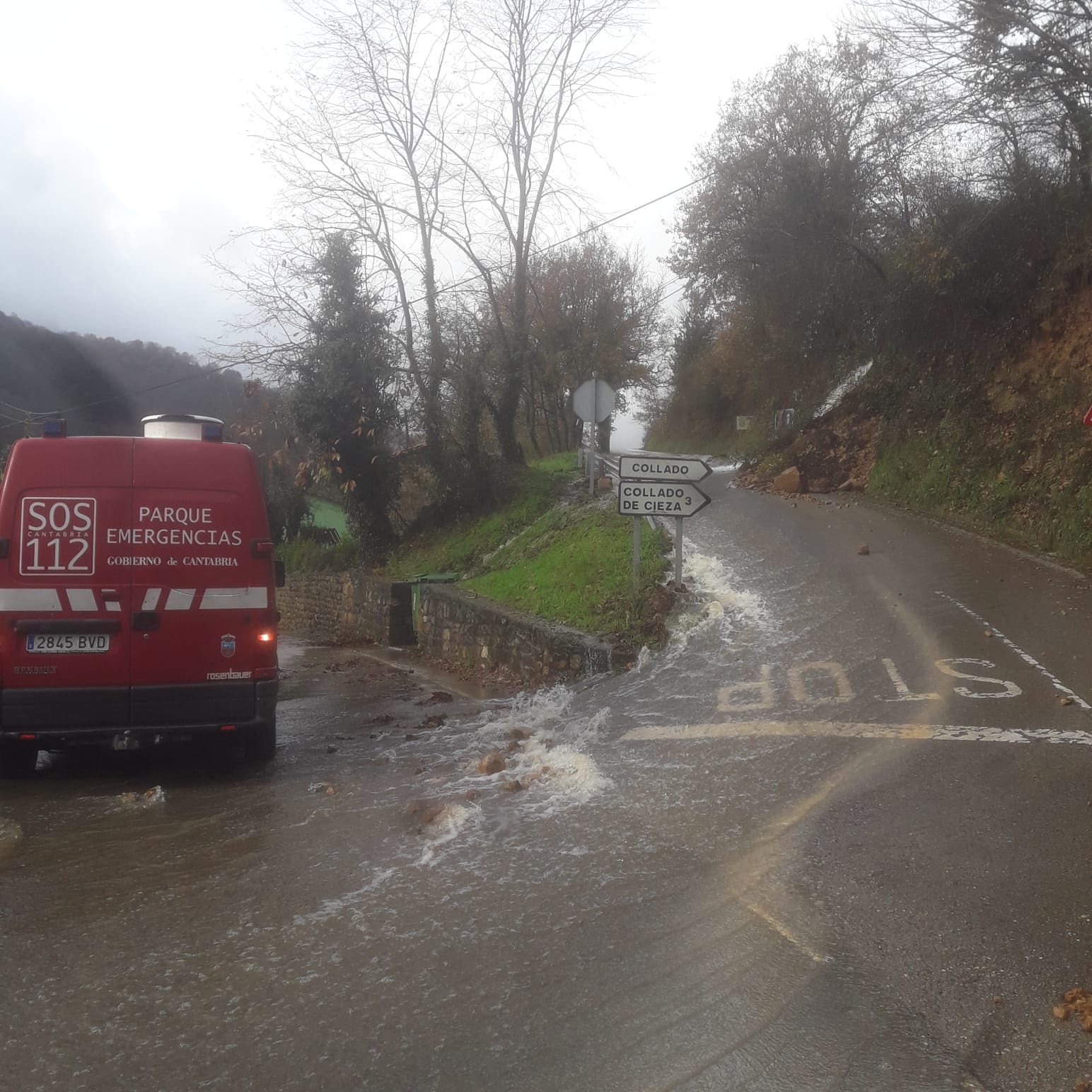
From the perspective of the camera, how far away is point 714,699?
8.93m

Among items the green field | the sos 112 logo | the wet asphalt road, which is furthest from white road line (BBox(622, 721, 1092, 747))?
the green field

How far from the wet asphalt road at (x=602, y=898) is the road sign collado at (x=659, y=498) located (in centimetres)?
299

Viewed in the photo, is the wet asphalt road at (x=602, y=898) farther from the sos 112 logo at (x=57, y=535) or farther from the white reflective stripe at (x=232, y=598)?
the sos 112 logo at (x=57, y=535)

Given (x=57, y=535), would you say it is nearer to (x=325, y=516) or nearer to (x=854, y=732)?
(x=854, y=732)

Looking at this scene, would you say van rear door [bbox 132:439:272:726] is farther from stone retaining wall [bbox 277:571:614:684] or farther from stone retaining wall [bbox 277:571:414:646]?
stone retaining wall [bbox 277:571:414:646]

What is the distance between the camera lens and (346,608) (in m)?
23.4

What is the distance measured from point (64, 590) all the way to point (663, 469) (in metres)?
7.00

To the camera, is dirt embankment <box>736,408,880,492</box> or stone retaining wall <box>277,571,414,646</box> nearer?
stone retaining wall <box>277,571,414,646</box>

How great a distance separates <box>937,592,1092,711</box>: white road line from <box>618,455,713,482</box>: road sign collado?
314 cm

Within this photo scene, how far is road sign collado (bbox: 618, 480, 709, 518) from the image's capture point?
11.9 meters

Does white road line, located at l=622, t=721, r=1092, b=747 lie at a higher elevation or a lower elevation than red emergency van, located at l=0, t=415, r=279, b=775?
lower

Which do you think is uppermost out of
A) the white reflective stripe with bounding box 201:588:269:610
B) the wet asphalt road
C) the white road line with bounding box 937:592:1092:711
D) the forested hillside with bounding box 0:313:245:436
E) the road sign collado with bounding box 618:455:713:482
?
the forested hillside with bounding box 0:313:245:436

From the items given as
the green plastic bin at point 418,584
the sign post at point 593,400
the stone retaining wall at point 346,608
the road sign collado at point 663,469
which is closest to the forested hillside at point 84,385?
the stone retaining wall at point 346,608

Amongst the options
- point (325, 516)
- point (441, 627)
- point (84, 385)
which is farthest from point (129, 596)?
point (84, 385)
